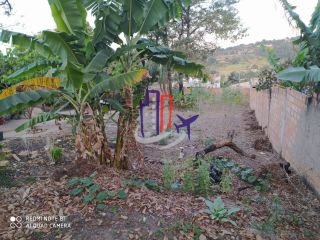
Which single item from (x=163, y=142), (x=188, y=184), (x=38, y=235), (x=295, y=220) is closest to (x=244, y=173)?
(x=188, y=184)

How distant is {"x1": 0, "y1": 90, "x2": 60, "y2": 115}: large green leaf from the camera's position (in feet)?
12.3

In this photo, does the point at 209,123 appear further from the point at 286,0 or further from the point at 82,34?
the point at 82,34

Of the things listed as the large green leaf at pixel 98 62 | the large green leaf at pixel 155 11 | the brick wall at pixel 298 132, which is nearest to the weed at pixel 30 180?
the large green leaf at pixel 98 62

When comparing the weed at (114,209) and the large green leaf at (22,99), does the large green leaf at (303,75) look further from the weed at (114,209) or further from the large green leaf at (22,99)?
the large green leaf at (22,99)

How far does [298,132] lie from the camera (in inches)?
211

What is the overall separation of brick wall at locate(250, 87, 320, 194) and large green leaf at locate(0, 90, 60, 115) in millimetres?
A: 4219

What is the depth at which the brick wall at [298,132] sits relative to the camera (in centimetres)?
448

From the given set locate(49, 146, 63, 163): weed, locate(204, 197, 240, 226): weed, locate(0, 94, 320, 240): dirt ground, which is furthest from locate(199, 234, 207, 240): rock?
locate(49, 146, 63, 163): weed

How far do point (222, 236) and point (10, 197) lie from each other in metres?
3.07

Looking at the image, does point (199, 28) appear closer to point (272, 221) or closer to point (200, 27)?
point (200, 27)

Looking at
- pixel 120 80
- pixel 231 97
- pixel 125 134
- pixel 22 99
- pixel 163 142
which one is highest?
pixel 120 80

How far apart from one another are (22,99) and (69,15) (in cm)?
136

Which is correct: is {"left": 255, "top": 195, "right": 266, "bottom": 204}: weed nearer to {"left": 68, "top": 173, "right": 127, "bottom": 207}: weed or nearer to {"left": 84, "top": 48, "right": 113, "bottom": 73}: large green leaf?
{"left": 68, "top": 173, "right": 127, "bottom": 207}: weed

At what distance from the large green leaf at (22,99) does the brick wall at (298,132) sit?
422 cm
